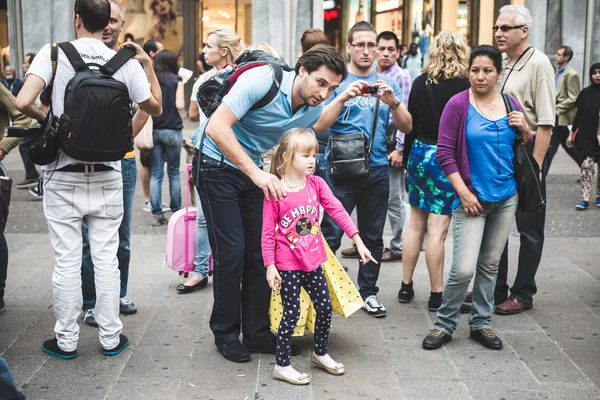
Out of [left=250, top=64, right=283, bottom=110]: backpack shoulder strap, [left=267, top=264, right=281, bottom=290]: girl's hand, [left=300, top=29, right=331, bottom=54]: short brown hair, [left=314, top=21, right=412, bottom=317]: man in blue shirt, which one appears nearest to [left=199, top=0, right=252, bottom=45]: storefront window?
[left=300, top=29, right=331, bottom=54]: short brown hair

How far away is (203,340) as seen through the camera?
Result: 507cm

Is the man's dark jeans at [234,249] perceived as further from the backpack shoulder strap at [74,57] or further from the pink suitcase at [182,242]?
the pink suitcase at [182,242]

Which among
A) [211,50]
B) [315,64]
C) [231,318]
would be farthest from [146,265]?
[315,64]

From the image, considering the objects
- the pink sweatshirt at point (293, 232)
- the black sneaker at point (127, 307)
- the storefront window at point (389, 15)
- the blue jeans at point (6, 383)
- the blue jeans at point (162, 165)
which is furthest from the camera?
the storefront window at point (389, 15)

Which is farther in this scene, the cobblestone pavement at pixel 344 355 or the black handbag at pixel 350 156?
the black handbag at pixel 350 156

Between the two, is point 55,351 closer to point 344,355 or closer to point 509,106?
point 344,355

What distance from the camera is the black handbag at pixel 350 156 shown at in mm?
5504

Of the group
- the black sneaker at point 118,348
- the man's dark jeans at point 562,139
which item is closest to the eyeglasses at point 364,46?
the black sneaker at point 118,348

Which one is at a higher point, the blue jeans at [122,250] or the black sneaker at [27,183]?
→ the blue jeans at [122,250]

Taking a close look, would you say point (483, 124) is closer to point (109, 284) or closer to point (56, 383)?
point (109, 284)

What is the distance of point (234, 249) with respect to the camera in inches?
181

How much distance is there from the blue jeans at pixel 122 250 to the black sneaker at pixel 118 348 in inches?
22.1

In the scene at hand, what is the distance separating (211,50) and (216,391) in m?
2.80

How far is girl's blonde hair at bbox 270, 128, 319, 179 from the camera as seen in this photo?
14.0 feet
